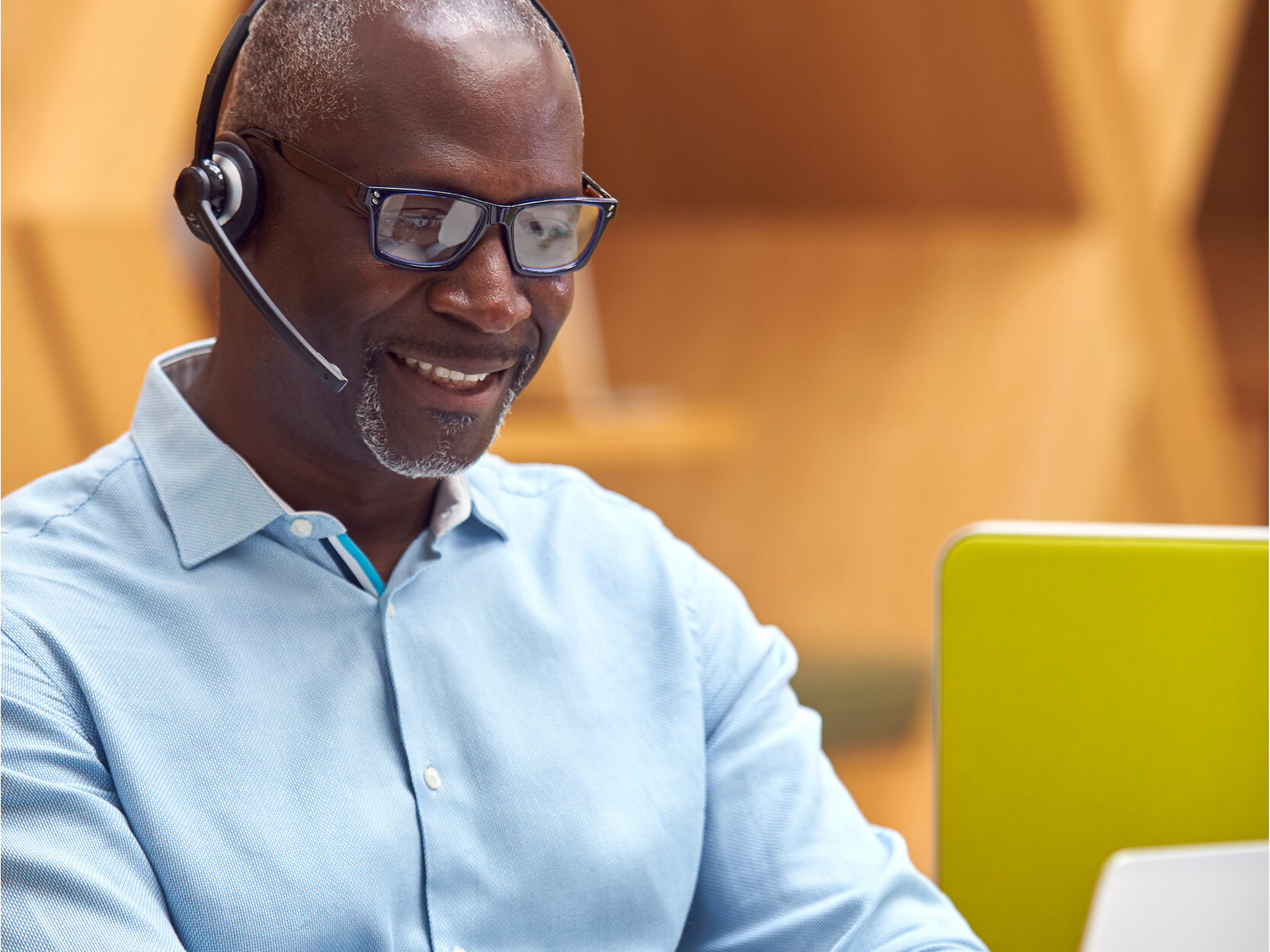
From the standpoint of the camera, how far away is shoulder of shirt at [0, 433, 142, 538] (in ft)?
3.03

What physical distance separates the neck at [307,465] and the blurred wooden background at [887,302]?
157 cm

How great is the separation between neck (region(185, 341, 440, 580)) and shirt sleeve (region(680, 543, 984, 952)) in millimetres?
265

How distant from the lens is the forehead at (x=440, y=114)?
0.93 metres

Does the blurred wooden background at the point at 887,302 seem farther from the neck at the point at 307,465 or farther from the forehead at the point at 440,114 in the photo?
the forehead at the point at 440,114

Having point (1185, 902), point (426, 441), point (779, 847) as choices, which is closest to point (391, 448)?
point (426, 441)

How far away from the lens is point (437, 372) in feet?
3.20

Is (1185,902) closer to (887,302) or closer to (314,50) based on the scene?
(314,50)

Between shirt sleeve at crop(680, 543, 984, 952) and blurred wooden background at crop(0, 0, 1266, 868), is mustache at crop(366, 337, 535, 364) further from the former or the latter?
blurred wooden background at crop(0, 0, 1266, 868)

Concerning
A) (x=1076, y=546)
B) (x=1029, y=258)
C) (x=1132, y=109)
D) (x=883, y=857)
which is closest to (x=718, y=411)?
(x=1029, y=258)

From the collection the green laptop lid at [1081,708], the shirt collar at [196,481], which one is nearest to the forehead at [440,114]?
the shirt collar at [196,481]

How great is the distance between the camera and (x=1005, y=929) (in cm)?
130

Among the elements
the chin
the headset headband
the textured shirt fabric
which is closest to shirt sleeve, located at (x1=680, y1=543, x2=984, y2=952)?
the textured shirt fabric

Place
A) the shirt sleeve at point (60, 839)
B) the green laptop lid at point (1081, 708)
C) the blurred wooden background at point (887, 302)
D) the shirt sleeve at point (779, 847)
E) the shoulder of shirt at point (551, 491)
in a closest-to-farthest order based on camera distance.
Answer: the shirt sleeve at point (60, 839) < the shirt sleeve at point (779, 847) < the shoulder of shirt at point (551, 491) < the green laptop lid at point (1081, 708) < the blurred wooden background at point (887, 302)

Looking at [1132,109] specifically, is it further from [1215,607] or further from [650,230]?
[1215,607]
